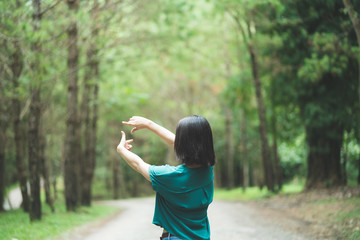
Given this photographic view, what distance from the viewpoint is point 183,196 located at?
8.87ft

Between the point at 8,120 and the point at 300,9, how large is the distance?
41.8 ft

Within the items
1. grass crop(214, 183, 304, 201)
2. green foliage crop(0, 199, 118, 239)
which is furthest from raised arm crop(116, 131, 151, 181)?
grass crop(214, 183, 304, 201)

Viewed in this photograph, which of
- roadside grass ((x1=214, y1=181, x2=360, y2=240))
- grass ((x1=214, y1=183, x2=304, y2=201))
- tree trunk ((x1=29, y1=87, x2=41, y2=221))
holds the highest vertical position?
tree trunk ((x1=29, y1=87, x2=41, y2=221))

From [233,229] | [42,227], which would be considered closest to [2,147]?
[42,227]

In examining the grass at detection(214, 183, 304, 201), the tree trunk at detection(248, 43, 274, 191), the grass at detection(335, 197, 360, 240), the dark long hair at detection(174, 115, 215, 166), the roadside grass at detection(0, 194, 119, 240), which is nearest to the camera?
the dark long hair at detection(174, 115, 215, 166)

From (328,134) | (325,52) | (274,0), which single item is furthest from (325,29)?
(328,134)

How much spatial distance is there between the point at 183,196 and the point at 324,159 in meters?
15.3

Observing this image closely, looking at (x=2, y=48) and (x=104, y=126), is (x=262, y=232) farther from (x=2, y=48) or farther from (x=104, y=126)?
(x=104, y=126)

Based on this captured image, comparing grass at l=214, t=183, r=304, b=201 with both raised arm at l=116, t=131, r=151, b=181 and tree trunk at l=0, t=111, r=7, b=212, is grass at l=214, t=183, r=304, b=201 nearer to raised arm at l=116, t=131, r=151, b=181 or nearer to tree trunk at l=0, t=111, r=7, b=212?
tree trunk at l=0, t=111, r=7, b=212

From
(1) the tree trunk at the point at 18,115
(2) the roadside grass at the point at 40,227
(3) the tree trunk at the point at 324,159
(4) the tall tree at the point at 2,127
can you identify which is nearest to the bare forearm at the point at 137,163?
(2) the roadside grass at the point at 40,227

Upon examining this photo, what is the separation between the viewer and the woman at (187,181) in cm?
266

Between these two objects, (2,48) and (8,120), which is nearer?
(2,48)

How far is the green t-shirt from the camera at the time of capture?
269 cm

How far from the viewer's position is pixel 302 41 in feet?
51.1
